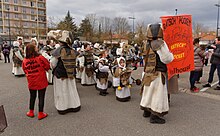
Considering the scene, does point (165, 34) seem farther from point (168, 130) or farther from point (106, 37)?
point (106, 37)

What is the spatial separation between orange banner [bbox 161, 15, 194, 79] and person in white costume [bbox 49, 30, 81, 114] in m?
2.24

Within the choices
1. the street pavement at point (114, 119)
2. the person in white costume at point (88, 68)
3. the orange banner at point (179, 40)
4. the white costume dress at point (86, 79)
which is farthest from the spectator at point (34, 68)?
the white costume dress at point (86, 79)

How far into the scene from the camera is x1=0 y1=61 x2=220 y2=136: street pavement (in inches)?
140

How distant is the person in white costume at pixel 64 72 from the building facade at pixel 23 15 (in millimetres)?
60531

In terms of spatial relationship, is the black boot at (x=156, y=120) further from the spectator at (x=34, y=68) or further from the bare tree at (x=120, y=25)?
the bare tree at (x=120, y=25)

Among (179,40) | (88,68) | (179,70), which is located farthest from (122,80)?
(88,68)

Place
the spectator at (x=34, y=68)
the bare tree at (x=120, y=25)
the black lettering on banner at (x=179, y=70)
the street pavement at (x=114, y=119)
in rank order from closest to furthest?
the street pavement at (x=114, y=119) < the spectator at (x=34, y=68) < the black lettering on banner at (x=179, y=70) < the bare tree at (x=120, y=25)

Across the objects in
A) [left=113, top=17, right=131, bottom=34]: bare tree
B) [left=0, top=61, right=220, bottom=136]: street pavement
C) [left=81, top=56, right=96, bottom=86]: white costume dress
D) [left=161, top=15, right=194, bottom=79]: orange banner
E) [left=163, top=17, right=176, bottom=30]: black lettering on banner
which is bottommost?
[left=0, top=61, right=220, bottom=136]: street pavement

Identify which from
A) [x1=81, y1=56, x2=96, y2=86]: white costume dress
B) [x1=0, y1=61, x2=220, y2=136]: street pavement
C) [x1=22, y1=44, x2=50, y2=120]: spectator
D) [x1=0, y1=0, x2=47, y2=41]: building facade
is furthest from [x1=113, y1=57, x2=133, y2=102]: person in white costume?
[x1=0, y1=0, x2=47, y2=41]: building facade

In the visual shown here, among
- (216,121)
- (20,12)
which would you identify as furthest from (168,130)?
(20,12)

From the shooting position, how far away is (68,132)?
11.6 ft

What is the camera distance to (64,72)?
4352mm

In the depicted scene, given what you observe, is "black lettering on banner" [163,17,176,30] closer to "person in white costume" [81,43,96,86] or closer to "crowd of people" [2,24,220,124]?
"crowd of people" [2,24,220,124]

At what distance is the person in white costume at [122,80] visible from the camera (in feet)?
17.2
